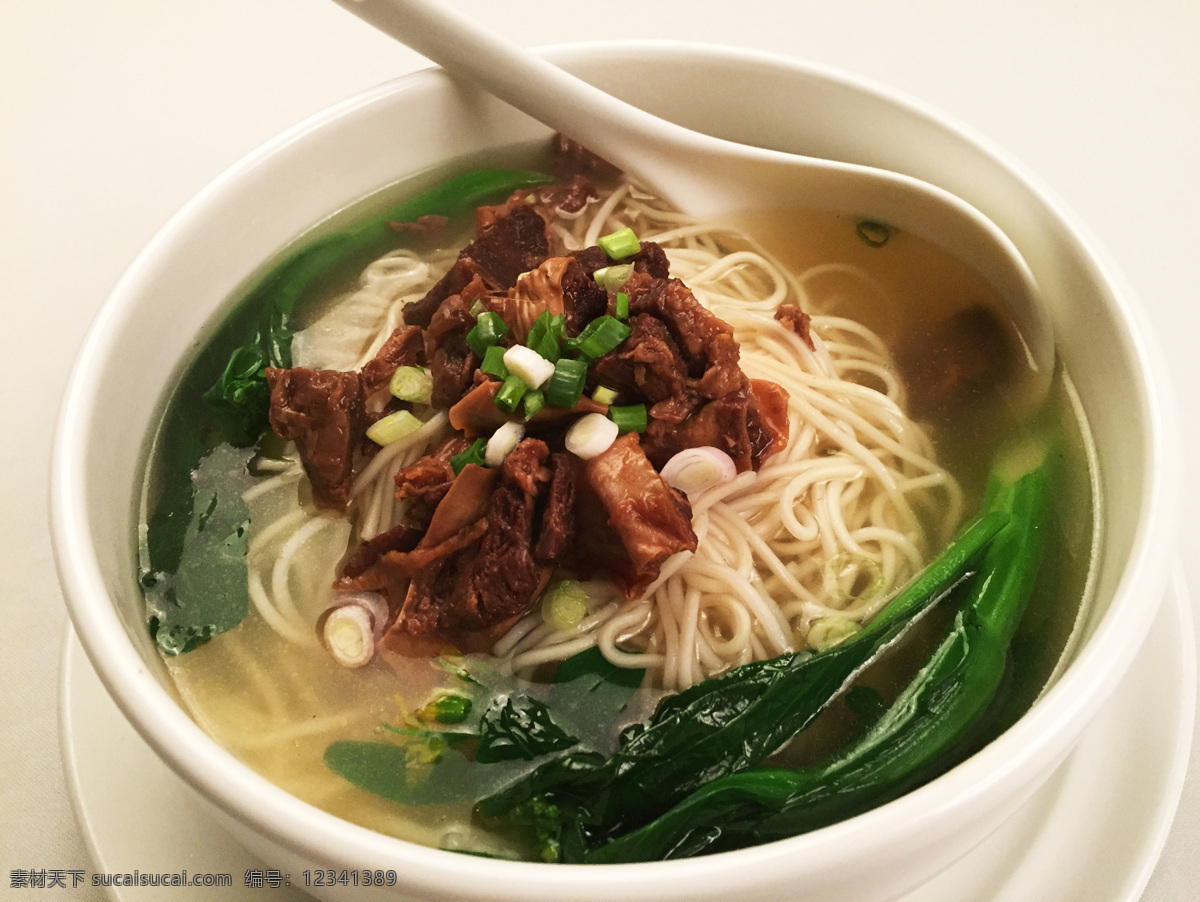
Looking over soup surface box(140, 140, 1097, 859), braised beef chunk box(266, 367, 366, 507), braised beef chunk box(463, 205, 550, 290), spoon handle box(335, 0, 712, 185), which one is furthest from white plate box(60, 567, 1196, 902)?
spoon handle box(335, 0, 712, 185)

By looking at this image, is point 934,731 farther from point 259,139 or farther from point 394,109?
point 259,139

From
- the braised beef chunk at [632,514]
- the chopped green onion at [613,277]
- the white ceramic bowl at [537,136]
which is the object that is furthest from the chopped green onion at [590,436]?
the white ceramic bowl at [537,136]

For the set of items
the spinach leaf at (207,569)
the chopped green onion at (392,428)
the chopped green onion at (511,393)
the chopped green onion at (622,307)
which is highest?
the chopped green onion at (622,307)

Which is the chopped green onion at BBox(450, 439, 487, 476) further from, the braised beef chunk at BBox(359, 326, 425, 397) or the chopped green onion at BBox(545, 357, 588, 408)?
the braised beef chunk at BBox(359, 326, 425, 397)

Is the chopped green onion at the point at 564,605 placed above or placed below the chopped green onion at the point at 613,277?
below

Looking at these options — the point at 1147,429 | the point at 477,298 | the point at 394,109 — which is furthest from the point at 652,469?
the point at 394,109

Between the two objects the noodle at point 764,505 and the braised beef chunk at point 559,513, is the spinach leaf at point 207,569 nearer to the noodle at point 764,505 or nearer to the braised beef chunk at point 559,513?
the noodle at point 764,505
